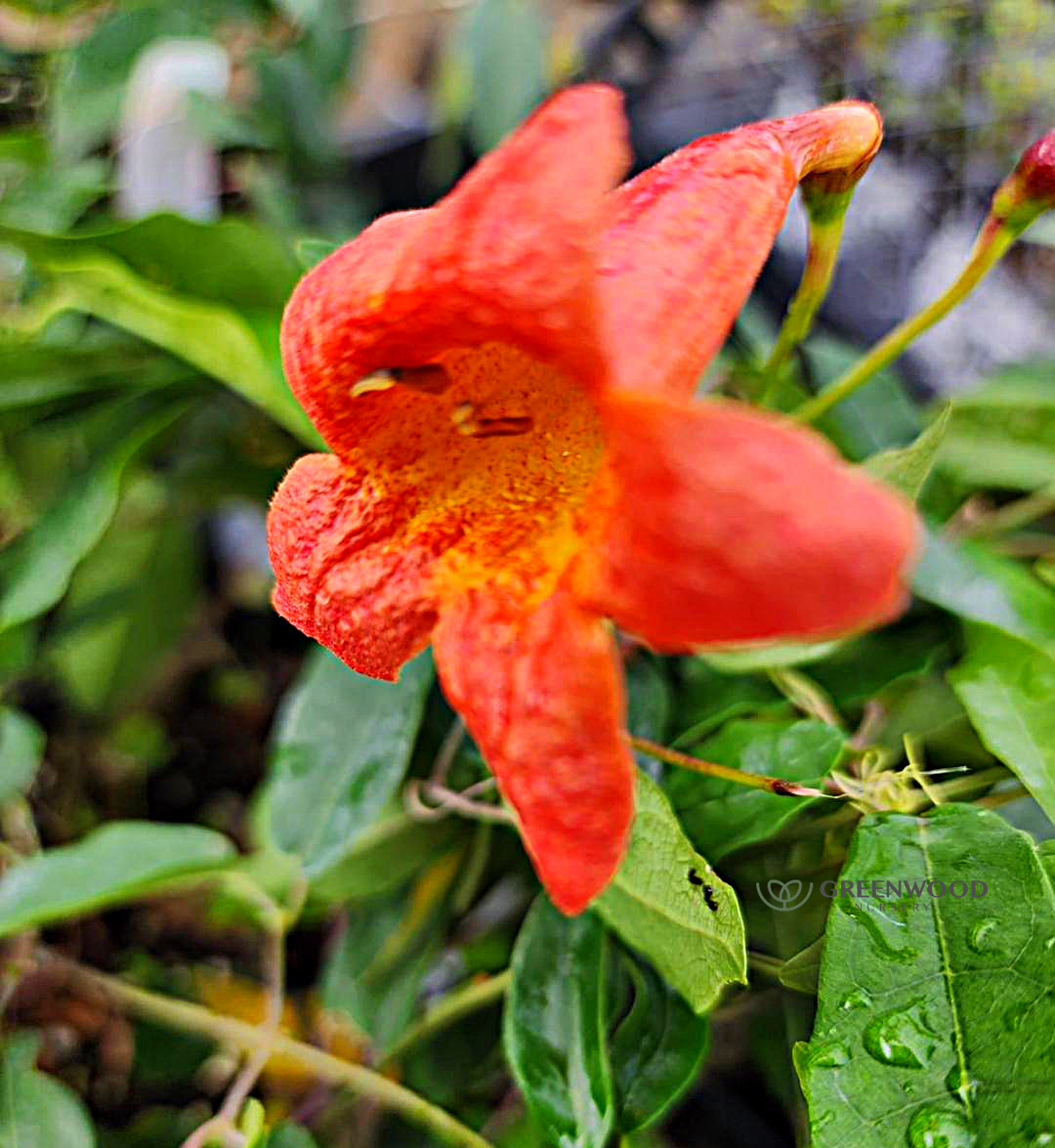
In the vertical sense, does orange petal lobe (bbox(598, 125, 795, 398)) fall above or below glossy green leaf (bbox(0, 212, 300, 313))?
above

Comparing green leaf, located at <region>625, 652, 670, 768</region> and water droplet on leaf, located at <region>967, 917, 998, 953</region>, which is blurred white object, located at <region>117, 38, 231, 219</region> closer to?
green leaf, located at <region>625, 652, 670, 768</region>

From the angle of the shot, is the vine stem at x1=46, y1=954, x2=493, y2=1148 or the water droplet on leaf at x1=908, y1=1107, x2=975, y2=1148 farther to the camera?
the vine stem at x1=46, y1=954, x2=493, y2=1148

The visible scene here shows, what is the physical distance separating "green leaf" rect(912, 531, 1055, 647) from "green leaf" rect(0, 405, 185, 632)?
1.23 ft

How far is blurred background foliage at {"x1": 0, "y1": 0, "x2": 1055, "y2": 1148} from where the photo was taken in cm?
48

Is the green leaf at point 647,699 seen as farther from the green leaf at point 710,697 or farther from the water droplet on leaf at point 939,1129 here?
the water droplet on leaf at point 939,1129

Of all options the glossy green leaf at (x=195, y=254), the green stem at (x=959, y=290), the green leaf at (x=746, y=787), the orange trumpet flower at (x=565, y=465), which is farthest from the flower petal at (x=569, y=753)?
the glossy green leaf at (x=195, y=254)

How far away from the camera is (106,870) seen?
45 centimetres

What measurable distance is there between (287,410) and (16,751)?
0.77 ft

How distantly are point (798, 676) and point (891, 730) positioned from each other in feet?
0.14

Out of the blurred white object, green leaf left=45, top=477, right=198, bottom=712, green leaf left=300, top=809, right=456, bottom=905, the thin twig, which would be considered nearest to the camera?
the thin twig

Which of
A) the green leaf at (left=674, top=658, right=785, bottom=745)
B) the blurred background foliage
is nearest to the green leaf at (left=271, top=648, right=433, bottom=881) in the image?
the blurred background foliage

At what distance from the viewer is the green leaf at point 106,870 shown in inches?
16.6

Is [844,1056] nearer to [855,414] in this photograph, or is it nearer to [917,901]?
[917,901]

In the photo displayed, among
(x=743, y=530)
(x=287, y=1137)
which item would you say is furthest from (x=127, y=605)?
(x=743, y=530)
